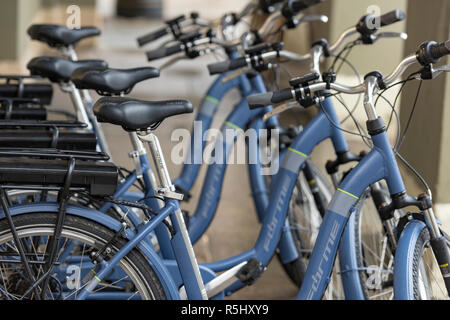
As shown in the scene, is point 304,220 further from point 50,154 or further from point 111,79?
point 50,154

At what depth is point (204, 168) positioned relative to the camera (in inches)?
237

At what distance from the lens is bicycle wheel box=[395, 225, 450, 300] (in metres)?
2.33

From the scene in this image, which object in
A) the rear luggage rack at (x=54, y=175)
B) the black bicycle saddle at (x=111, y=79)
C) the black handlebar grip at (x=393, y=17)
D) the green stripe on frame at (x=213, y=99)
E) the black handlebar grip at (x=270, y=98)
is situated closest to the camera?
the rear luggage rack at (x=54, y=175)

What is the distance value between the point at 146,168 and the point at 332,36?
3.48 m

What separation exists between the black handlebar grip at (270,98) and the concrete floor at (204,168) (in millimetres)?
809

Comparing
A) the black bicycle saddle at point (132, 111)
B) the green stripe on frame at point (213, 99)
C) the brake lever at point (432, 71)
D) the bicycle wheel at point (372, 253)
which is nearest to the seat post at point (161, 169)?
the black bicycle saddle at point (132, 111)

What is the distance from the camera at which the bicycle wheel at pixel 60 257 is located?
2.49 metres

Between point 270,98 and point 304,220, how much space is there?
1.26m

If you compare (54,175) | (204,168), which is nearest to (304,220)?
(54,175)

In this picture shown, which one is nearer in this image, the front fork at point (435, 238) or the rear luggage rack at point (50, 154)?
the front fork at point (435, 238)

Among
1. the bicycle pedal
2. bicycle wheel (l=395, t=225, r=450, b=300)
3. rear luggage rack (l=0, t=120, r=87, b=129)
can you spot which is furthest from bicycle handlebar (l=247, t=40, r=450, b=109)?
the bicycle pedal

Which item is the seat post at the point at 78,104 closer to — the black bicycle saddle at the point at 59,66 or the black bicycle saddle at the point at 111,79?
the black bicycle saddle at the point at 59,66

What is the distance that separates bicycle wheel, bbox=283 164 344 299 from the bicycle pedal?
398mm

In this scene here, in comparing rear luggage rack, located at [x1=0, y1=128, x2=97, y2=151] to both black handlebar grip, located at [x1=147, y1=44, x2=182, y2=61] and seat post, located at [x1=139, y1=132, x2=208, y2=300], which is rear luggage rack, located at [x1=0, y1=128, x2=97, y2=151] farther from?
black handlebar grip, located at [x1=147, y1=44, x2=182, y2=61]
